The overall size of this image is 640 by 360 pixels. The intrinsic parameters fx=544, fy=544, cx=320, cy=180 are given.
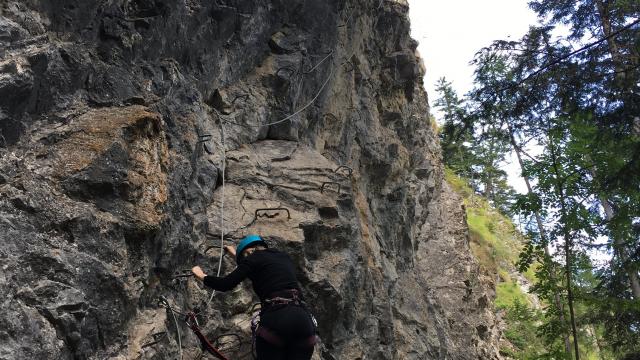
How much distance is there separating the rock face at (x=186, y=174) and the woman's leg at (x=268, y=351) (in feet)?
2.75

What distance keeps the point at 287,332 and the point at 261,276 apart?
2.15 ft

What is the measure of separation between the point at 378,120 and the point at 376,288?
6.13 m

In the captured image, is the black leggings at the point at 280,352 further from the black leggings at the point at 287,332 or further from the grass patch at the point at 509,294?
the grass patch at the point at 509,294

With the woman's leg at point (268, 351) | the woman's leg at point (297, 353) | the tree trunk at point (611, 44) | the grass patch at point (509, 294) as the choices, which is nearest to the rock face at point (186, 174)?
the woman's leg at point (268, 351)

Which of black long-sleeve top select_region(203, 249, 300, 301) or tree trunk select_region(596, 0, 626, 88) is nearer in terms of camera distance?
black long-sleeve top select_region(203, 249, 300, 301)

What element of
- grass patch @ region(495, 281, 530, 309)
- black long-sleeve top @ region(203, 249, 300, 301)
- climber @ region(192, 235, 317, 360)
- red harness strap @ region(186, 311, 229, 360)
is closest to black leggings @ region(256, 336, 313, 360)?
climber @ region(192, 235, 317, 360)

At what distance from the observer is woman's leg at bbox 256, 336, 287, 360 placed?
17.0 feet

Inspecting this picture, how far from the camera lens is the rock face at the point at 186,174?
4840mm

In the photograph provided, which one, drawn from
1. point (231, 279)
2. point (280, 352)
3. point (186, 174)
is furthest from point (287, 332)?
point (186, 174)

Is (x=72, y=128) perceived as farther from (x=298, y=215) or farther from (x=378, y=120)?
(x=378, y=120)

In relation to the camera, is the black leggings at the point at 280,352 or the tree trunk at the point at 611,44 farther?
the tree trunk at the point at 611,44

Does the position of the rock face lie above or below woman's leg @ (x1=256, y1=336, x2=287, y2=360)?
above

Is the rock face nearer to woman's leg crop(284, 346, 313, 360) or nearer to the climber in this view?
the climber

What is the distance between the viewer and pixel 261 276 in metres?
5.50
